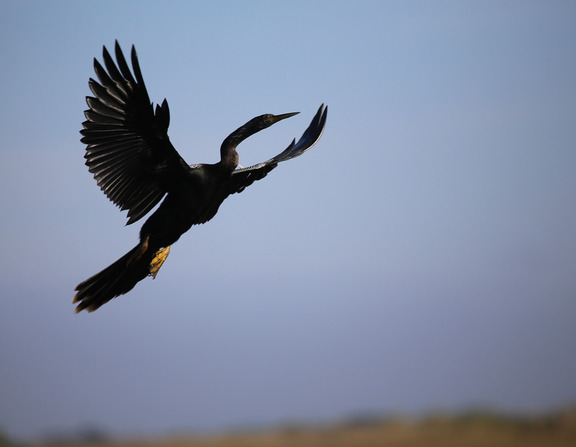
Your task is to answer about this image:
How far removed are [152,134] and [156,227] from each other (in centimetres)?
67

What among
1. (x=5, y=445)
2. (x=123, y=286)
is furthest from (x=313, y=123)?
(x=5, y=445)

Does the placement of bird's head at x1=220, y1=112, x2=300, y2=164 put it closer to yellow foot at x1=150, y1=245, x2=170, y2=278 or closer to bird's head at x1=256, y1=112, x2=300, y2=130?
bird's head at x1=256, y1=112, x2=300, y2=130

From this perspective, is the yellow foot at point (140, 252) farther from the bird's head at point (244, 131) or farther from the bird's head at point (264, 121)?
the bird's head at point (264, 121)

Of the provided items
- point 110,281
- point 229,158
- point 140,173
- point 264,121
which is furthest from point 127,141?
point 264,121

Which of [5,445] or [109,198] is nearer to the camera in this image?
[109,198]

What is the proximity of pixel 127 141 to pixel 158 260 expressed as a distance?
3.00ft

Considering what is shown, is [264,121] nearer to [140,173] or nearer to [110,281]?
[140,173]

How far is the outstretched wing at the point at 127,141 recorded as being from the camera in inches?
220

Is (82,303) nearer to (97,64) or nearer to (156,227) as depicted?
(156,227)

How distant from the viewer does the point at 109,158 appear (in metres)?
6.00

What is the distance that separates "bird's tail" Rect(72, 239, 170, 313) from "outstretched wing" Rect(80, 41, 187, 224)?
393 mm

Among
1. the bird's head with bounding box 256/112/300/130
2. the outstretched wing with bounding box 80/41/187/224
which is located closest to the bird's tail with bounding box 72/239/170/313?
the outstretched wing with bounding box 80/41/187/224

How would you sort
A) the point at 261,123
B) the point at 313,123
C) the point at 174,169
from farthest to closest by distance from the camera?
the point at 313,123
the point at 261,123
the point at 174,169

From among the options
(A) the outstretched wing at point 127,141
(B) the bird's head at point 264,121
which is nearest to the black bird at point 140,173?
(A) the outstretched wing at point 127,141
